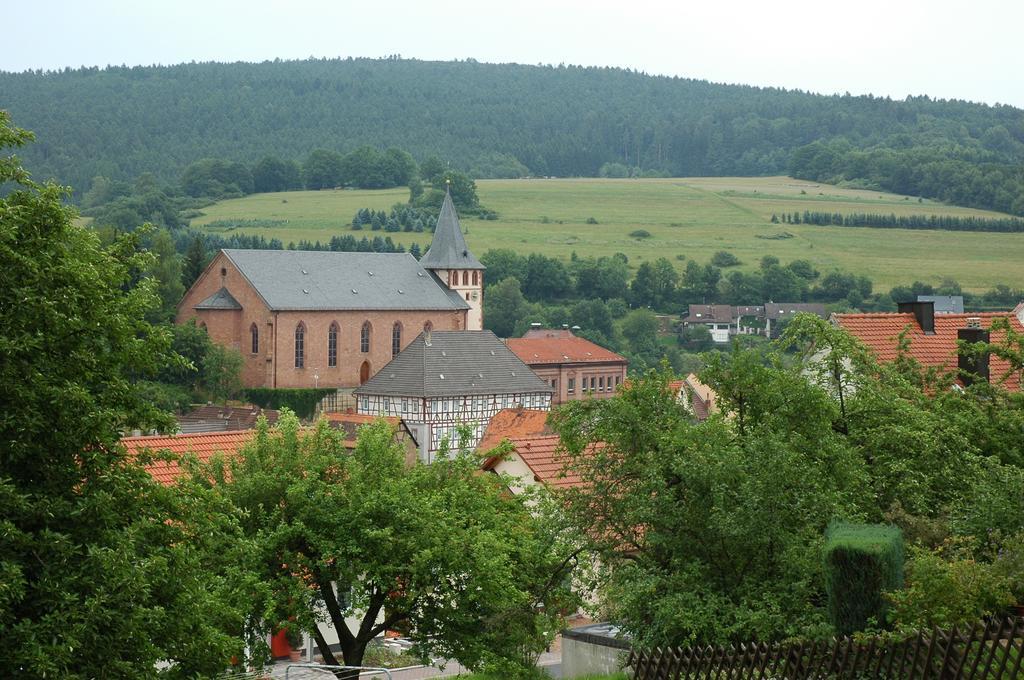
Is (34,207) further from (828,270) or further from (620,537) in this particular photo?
(828,270)

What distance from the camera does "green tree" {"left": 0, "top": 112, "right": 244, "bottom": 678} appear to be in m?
13.1

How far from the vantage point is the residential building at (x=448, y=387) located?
3305 inches

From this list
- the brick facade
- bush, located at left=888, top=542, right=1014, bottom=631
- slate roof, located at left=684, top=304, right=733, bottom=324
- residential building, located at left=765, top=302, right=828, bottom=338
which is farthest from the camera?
slate roof, located at left=684, top=304, right=733, bottom=324

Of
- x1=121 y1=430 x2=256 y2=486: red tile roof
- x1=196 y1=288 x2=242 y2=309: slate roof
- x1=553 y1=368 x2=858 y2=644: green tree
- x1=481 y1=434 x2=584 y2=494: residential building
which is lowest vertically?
x1=196 y1=288 x2=242 y2=309: slate roof

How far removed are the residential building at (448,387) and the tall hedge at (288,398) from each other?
938 cm

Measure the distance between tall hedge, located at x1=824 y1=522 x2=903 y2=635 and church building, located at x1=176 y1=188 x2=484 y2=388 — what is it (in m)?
86.0

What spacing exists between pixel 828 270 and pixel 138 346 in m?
161

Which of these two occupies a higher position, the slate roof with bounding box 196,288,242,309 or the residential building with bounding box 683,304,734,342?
the slate roof with bounding box 196,288,242,309

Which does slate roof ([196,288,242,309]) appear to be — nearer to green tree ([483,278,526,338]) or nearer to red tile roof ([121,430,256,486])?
green tree ([483,278,526,338])

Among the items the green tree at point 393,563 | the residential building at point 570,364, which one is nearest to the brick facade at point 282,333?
the residential building at point 570,364

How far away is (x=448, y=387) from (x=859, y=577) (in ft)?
236

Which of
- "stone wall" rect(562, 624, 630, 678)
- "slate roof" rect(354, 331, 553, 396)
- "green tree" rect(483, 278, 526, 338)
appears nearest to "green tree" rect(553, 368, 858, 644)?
"stone wall" rect(562, 624, 630, 678)

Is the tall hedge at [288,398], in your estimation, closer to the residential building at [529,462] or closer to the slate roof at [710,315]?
the residential building at [529,462]

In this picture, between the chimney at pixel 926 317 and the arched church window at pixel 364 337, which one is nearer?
the chimney at pixel 926 317
